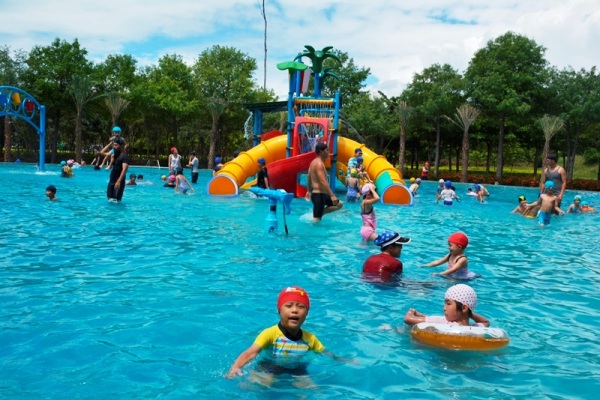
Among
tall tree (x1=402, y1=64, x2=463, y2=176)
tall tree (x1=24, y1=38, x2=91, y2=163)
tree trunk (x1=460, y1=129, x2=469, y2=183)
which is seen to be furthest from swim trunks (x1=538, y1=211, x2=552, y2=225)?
tall tree (x1=24, y1=38, x2=91, y2=163)

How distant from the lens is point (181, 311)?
5.09 m

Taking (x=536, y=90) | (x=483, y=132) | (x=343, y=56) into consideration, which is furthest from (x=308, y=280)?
(x=343, y=56)

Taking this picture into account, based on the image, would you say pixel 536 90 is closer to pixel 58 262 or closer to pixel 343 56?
pixel 343 56

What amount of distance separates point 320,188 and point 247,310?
5597mm

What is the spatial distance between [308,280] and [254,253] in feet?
5.68

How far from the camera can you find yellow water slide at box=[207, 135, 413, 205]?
18.1 metres

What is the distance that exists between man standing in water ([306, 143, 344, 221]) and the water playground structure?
6.80m

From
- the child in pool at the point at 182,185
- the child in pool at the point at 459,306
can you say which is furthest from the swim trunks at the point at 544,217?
the child in pool at the point at 182,185

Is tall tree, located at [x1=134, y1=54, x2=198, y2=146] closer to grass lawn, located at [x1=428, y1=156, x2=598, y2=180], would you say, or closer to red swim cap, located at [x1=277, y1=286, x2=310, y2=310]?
grass lawn, located at [x1=428, y1=156, x2=598, y2=180]

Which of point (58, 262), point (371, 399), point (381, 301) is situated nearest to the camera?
point (371, 399)

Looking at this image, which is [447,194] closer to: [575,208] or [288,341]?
[575,208]

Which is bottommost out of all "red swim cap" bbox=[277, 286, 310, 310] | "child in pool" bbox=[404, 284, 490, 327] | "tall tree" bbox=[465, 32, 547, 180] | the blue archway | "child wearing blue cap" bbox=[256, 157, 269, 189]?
"child in pool" bbox=[404, 284, 490, 327]

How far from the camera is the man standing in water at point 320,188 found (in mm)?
10375

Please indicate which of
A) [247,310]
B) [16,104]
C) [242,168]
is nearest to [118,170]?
[242,168]
